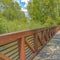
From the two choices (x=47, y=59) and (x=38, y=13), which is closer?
(x=47, y=59)

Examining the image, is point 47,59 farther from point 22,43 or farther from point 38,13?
point 38,13

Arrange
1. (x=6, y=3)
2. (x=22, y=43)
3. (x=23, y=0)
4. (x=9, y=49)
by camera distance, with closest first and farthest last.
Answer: (x=9, y=49)
(x=22, y=43)
(x=6, y=3)
(x=23, y=0)

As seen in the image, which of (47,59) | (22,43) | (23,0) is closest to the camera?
(22,43)

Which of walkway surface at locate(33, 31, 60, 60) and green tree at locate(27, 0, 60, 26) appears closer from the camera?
walkway surface at locate(33, 31, 60, 60)

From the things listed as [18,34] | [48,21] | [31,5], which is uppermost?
[18,34]

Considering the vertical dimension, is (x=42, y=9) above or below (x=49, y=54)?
below

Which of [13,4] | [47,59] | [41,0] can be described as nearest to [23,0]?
[41,0]

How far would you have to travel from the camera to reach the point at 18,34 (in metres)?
5.52

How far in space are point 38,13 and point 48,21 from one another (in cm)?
238

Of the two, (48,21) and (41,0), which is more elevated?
(41,0)

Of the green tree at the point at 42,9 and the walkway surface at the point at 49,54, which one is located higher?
the walkway surface at the point at 49,54

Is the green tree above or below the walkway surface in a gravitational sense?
below

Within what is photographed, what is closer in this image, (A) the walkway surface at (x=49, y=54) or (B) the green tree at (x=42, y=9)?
(A) the walkway surface at (x=49, y=54)

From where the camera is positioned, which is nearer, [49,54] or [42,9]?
[49,54]
